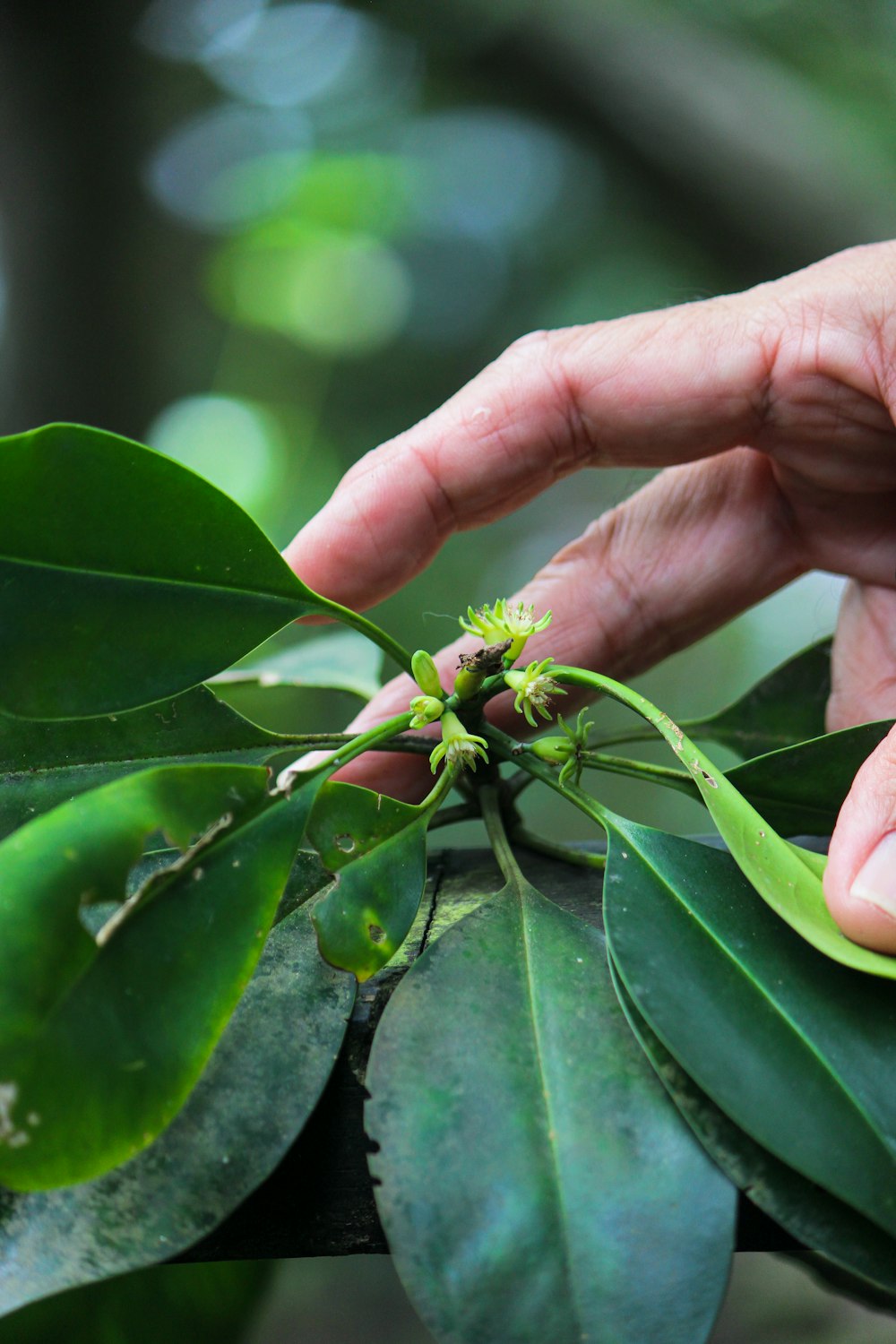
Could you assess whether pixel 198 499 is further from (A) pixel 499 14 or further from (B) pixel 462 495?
(A) pixel 499 14

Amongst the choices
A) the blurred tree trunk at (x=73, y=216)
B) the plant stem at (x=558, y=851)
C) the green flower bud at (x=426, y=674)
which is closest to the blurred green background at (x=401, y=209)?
the blurred tree trunk at (x=73, y=216)

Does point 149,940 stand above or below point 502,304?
below

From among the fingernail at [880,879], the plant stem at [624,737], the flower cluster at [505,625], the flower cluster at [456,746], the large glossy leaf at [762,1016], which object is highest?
the flower cluster at [505,625]

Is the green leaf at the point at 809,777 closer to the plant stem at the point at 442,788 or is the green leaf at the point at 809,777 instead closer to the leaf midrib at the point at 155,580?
the plant stem at the point at 442,788

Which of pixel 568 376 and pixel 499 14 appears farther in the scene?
pixel 499 14

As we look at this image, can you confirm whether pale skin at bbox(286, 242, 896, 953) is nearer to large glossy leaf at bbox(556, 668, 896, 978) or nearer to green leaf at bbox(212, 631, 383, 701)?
green leaf at bbox(212, 631, 383, 701)

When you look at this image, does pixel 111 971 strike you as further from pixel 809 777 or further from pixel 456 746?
pixel 809 777

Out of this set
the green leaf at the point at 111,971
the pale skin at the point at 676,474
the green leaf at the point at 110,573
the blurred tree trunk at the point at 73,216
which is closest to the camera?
the green leaf at the point at 111,971

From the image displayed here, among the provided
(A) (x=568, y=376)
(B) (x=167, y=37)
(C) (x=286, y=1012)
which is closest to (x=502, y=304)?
(B) (x=167, y=37)
